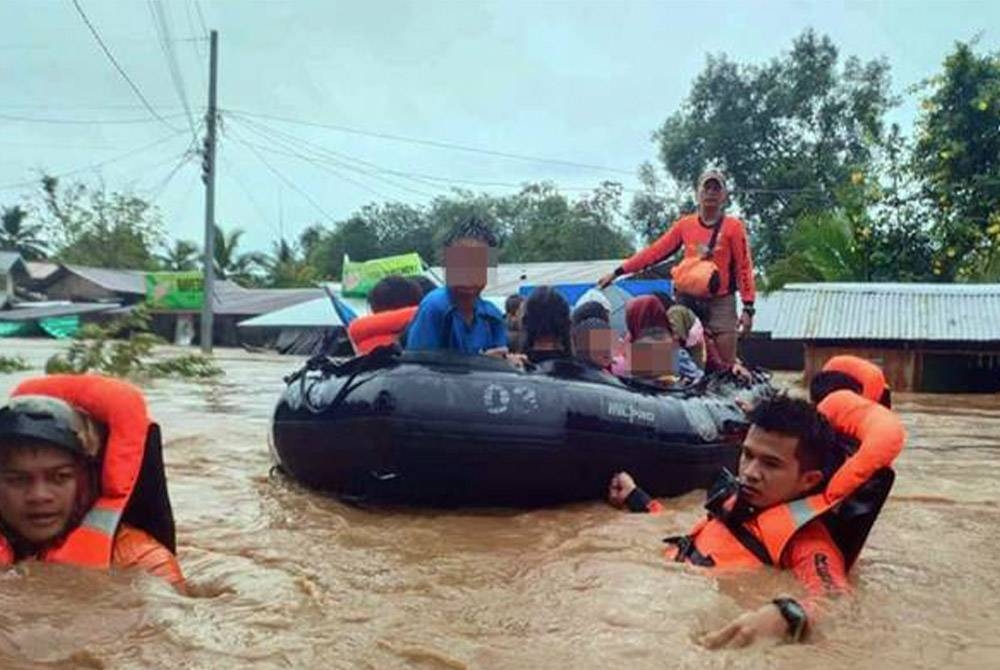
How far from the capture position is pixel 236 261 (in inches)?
1884

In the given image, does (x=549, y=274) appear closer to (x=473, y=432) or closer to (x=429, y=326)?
(x=429, y=326)

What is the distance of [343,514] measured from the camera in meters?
4.64

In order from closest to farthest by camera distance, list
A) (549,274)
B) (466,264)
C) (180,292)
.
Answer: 1. (466,264)
2. (549,274)
3. (180,292)

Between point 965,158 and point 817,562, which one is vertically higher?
point 965,158

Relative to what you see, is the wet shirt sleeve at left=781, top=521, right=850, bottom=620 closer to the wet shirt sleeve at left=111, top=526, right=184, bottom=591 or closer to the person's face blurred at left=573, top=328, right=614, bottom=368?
the wet shirt sleeve at left=111, top=526, right=184, bottom=591

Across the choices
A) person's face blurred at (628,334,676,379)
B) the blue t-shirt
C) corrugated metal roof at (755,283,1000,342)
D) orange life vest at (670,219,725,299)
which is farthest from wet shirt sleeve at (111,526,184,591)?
corrugated metal roof at (755,283,1000,342)

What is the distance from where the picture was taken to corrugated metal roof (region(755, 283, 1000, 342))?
16531 millimetres

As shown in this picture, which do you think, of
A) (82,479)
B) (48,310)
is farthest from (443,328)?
(48,310)

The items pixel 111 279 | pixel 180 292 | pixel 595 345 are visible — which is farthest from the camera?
pixel 111 279

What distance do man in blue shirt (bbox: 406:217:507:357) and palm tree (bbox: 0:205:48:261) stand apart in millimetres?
50735

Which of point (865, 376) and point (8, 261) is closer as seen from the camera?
point (865, 376)

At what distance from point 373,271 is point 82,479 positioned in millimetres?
22886

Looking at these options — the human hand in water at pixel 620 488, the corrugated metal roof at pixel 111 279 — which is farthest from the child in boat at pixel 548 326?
the corrugated metal roof at pixel 111 279

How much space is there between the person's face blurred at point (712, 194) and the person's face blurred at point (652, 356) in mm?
1127
